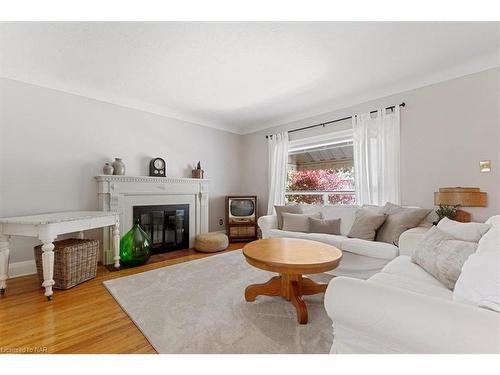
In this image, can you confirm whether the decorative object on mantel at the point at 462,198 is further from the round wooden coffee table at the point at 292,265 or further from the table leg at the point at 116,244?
the table leg at the point at 116,244

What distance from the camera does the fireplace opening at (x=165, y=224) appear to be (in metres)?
3.63

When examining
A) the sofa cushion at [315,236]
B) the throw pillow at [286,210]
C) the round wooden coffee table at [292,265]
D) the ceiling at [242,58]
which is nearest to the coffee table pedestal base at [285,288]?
the round wooden coffee table at [292,265]

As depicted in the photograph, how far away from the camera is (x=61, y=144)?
2.95m

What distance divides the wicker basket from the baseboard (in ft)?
1.50

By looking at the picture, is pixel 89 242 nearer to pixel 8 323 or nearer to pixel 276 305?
pixel 8 323

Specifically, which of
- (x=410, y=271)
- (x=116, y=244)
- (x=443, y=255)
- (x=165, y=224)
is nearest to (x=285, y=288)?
(x=410, y=271)

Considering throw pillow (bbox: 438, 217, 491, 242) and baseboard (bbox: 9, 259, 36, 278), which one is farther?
baseboard (bbox: 9, 259, 36, 278)

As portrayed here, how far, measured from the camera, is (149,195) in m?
3.62

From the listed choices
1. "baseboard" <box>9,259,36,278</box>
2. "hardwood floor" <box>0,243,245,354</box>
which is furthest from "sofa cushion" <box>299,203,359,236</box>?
"baseboard" <box>9,259,36,278</box>

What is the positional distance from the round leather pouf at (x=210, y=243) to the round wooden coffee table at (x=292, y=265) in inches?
62.8

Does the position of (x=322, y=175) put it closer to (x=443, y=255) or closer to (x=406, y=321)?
(x=443, y=255)

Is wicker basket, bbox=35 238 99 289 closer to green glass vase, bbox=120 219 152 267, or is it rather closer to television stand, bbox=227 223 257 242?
green glass vase, bbox=120 219 152 267

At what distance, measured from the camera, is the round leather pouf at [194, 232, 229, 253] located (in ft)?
12.2

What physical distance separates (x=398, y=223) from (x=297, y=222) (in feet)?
3.94
